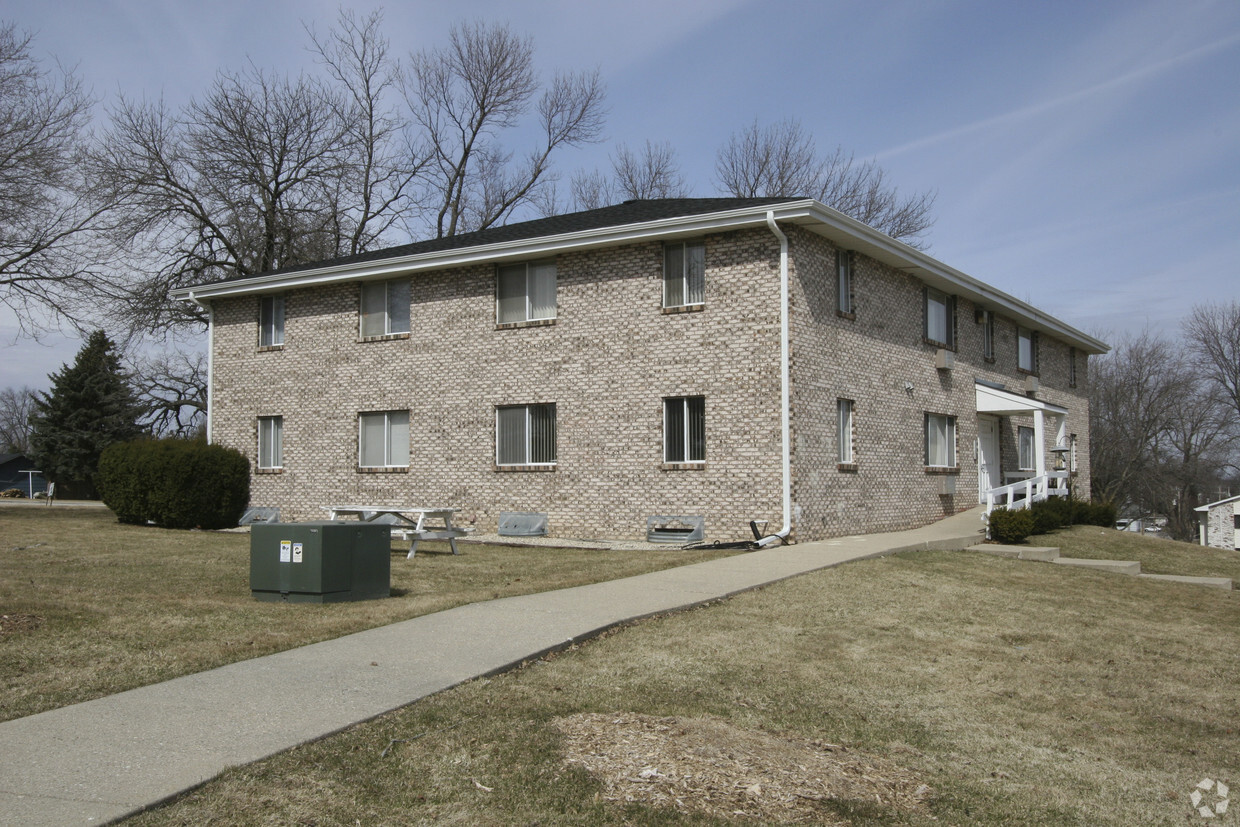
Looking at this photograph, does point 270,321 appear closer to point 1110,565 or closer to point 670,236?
point 670,236

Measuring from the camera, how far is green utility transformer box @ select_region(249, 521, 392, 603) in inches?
391

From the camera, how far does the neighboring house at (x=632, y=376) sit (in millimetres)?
16922

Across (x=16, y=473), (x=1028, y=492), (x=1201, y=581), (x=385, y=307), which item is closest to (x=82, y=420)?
(x=16, y=473)

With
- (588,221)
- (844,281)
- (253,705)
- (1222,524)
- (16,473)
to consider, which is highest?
(588,221)

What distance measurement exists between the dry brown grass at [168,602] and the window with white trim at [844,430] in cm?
389

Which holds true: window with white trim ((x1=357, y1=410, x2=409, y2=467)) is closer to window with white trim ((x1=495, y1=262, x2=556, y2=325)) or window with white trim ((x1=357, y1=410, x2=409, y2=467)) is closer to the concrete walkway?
window with white trim ((x1=495, y1=262, x2=556, y2=325))

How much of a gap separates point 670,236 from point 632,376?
2.51 metres

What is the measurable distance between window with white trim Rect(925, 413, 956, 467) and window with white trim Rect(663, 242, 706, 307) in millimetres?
6485

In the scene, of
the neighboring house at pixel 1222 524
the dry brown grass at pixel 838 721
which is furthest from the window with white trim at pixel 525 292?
the neighboring house at pixel 1222 524

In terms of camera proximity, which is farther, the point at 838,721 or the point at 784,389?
the point at 784,389

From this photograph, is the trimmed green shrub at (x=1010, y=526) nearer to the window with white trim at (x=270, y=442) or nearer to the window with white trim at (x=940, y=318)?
the window with white trim at (x=940, y=318)

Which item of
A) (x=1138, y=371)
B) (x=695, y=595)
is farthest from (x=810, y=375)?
(x=1138, y=371)

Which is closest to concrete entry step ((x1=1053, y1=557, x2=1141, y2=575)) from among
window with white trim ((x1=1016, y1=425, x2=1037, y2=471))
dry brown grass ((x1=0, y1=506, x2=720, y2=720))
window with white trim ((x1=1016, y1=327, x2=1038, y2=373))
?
dry brown grass ((x1=0, y1=506, x2=720, y2=720))

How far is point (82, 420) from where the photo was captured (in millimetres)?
50406
